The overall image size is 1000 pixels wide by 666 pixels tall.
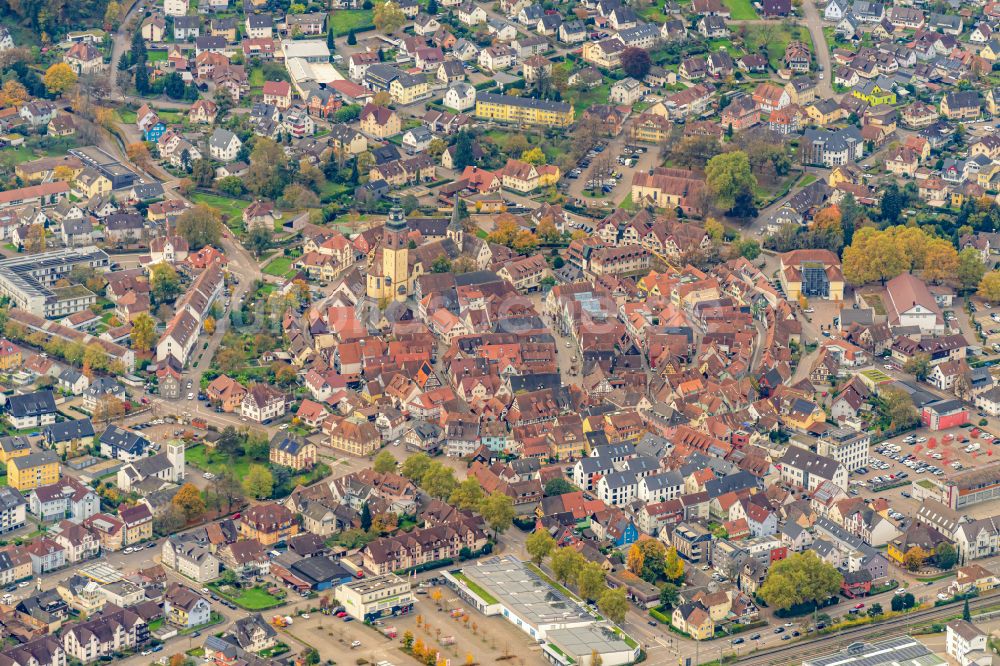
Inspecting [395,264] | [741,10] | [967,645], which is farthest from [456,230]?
[967,645]

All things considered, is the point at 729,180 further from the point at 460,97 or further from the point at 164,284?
the point at 164,284

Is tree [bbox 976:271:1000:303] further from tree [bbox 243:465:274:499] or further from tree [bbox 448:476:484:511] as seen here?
tree [bbox 243:465:274:499]

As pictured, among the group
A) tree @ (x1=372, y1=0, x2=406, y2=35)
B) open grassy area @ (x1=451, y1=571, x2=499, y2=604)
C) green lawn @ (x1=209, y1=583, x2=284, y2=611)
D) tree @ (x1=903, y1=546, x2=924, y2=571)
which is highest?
tree @ (x1=372, y1=0, x2=406, y2=35)

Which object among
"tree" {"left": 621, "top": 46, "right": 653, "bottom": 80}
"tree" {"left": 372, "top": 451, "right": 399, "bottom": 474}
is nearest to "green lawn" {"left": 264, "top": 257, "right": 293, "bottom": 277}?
"tree" {"left": 372, "top": 451, "right": 399, "bottom": 474}

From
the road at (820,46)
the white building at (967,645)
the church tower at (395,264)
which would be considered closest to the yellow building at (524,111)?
the road at (820,46)

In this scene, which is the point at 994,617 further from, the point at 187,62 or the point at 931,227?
the point at 187,62
